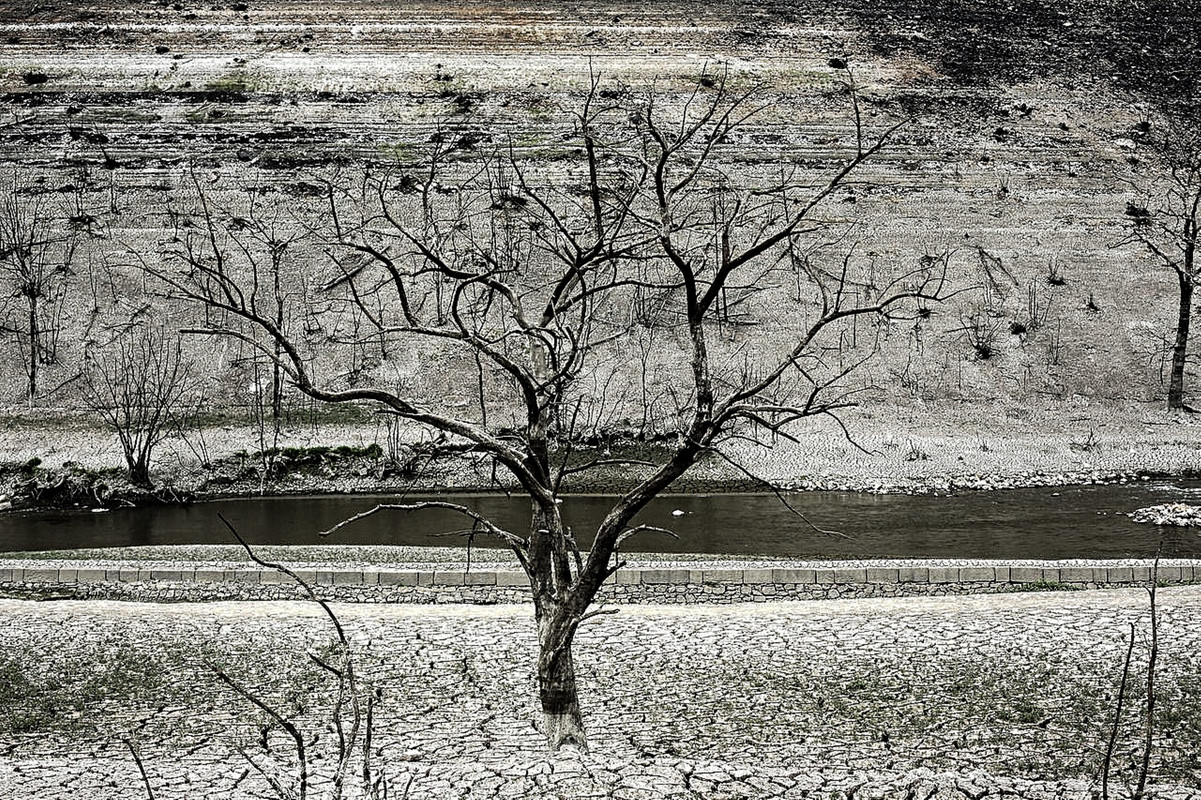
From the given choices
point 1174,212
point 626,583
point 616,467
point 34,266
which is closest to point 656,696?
point 626,583

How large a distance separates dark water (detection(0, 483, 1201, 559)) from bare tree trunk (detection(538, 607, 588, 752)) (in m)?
5.95

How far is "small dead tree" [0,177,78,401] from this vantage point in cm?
1994

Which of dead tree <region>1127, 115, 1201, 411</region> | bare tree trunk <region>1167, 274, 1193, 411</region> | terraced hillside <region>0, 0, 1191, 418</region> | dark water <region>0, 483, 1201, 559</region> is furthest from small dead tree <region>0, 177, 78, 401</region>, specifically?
dead tree <region>1127, 115, 1201, 411</region>

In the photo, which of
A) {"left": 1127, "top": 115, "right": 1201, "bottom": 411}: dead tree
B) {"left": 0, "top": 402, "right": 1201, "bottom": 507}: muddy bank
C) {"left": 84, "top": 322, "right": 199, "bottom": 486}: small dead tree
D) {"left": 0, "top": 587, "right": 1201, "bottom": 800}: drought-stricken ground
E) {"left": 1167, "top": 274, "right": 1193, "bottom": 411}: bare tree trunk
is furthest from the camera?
{"left": 1127, "top": 115, "right": 1201, "bottom": 411}: dead tree

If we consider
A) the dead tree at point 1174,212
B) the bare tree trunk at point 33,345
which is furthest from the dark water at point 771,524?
the bare tree trunk at point 33,345

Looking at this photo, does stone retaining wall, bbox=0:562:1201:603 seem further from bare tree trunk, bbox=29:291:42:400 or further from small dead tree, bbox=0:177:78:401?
small dead tree, bbox=0:177:78:401

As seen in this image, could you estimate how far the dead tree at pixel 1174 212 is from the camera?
18.4m

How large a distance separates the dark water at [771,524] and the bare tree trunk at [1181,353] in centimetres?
329

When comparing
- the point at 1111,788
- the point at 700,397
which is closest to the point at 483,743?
the point at 700,397

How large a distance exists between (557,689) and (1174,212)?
833 inches

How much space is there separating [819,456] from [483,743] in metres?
9.99

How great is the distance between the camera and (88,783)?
23.1 feet

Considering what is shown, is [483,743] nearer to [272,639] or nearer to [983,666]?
[272,639]

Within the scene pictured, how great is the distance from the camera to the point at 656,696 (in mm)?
8609
